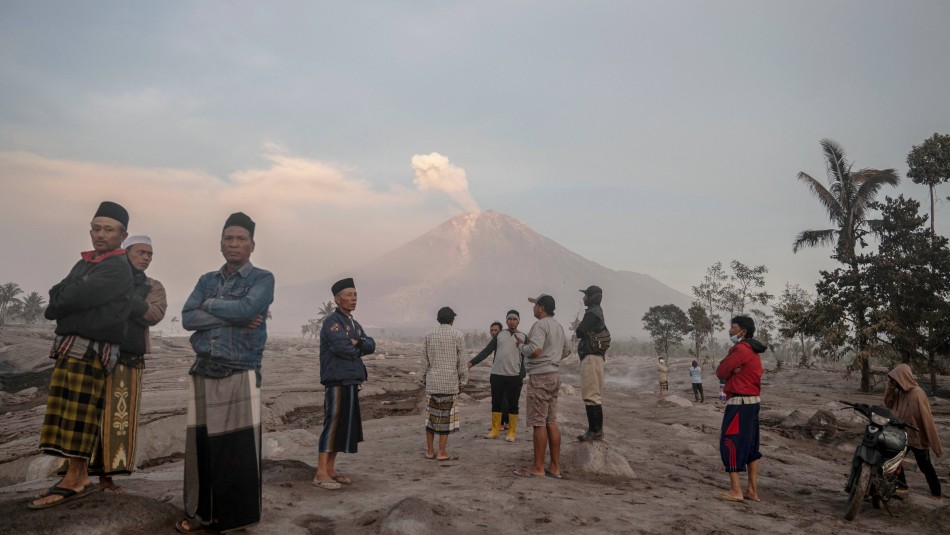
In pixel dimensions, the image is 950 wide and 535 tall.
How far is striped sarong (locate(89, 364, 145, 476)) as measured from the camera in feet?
12.3

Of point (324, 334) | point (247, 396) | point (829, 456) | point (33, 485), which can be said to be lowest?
point (829, 456)

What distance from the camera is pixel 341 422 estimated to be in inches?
203

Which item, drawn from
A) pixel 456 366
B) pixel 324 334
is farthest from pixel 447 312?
pixel 324 334

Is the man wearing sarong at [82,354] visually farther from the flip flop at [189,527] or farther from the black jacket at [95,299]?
the flip flop at [189,527]

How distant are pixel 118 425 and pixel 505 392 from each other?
5641 millimetres

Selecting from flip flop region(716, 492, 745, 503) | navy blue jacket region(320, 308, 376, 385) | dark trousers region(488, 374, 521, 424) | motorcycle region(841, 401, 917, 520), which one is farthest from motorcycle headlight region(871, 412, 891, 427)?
navy blue jacket region(320, 308, 376, 385)

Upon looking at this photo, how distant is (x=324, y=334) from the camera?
5.29m

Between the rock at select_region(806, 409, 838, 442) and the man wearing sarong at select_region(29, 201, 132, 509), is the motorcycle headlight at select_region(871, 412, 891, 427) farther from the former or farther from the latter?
the man wearing sarong at select_region(29, 201, 132, 509)

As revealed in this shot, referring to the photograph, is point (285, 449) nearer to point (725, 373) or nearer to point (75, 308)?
point (75, 308)

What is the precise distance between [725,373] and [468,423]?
597 centimetres

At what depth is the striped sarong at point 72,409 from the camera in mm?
3531

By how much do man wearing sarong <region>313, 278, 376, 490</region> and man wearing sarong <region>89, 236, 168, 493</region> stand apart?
1554 mm

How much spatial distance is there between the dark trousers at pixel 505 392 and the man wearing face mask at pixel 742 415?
3423 millimetres

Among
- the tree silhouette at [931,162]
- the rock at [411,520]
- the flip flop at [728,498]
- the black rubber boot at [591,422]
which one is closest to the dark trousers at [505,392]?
the black rubber boot at [591,422]
